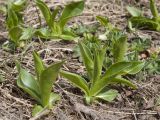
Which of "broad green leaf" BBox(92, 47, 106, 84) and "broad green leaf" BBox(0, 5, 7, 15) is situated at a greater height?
"broad green leaf" BBox(0, 5, 7, 15)

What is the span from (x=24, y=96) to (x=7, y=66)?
9.2 inches

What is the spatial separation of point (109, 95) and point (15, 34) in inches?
23.3

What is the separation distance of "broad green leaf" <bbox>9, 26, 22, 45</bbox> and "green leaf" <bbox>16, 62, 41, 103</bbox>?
308 millimetres

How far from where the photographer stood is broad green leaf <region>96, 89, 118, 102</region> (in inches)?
69.9

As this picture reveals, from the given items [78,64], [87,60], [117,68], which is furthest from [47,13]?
[117,68]

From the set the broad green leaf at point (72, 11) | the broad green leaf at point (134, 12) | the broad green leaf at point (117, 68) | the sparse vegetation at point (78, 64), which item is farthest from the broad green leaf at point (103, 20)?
the broad green leaf at point (117, 68)

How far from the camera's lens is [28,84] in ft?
5.63

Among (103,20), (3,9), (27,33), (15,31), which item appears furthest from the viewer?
(3,9)

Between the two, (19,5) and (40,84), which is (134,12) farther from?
(40,84)

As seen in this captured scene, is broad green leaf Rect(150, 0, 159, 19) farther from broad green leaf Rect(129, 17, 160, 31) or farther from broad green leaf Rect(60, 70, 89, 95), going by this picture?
broad green leaf Rect(60, 70, 89, 95)

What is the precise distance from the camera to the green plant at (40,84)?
1603 millimetres

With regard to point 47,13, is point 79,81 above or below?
below

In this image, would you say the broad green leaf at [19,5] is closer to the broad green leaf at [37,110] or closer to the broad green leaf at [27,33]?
the broad green leaf at [27,33]

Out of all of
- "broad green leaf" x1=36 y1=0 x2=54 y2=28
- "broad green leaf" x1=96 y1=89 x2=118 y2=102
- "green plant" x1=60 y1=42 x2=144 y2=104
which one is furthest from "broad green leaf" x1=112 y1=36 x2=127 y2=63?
"broad green leaf" x1=36 y1=0 x2=54 y2=28
